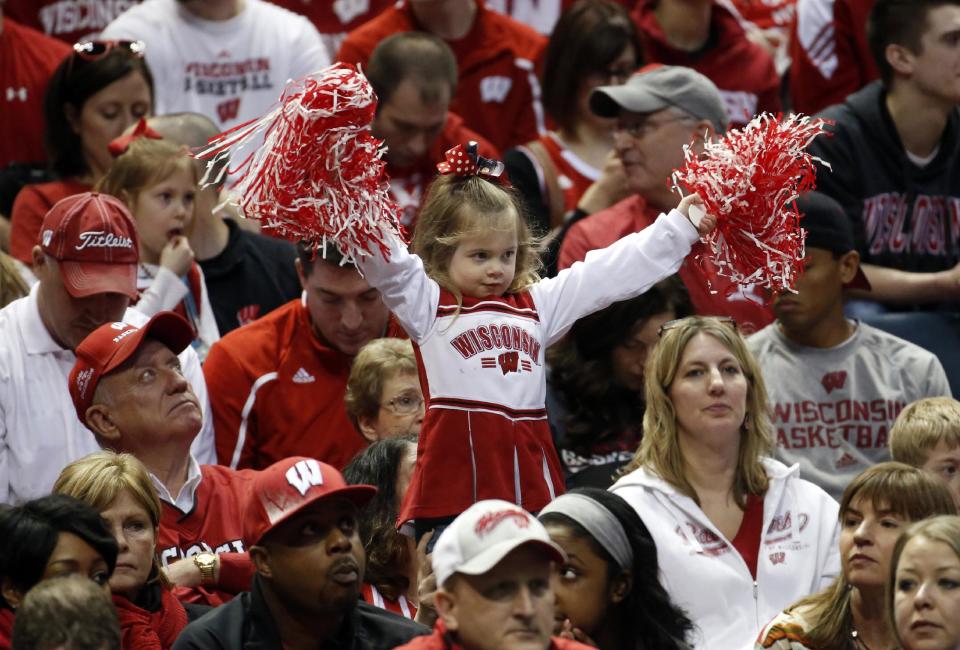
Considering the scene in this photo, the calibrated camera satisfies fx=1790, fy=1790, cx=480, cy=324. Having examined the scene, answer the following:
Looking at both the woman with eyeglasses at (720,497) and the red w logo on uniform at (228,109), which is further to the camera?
the red w logo on uniform at (228,109)

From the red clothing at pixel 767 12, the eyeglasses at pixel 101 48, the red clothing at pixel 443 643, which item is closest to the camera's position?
the red clothing at pixel 443 643

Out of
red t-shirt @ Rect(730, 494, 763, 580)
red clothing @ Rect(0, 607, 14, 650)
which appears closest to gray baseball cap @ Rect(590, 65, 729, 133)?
red t-shirt @ Rect(730, 494, 763, 580)

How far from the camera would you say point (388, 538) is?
19.0ft

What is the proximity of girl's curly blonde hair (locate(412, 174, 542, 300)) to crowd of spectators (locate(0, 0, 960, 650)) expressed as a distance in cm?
1

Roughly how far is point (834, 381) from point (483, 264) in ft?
6.82

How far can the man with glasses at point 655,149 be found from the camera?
291 inches

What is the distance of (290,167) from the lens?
16.5ft

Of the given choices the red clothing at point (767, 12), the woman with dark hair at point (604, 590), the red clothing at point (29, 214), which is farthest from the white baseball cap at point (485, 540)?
the red clothing at point (767, 12)

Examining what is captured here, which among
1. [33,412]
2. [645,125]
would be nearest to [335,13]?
[645,125]

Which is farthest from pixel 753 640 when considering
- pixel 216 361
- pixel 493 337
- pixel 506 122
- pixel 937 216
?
pixel 506 122

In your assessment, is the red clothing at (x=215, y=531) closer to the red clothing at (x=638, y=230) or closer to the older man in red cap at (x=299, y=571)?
the older man in red cap at (x=299, y=571)

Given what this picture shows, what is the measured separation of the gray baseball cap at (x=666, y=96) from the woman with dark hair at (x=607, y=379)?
911mm

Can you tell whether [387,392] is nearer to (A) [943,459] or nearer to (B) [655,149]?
Result: (B) [655,149]

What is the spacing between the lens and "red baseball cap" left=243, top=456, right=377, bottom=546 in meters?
4.66
